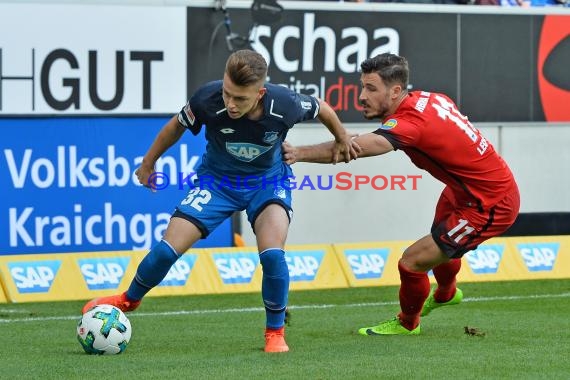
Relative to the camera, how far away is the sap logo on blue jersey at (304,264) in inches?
494

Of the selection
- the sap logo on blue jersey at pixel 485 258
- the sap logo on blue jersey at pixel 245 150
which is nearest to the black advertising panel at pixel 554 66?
the sap logo on blue jersey at pixel 485 258

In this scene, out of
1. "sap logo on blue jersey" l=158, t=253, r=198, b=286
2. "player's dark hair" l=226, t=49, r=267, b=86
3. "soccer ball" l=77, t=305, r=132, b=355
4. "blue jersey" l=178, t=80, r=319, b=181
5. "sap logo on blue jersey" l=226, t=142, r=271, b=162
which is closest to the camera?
"player's dark hair" l=226, t=49, r=267, b=86

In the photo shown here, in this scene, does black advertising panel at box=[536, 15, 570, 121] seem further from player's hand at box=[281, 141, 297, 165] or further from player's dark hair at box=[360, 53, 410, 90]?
player's hand at box=[281, 141, 297, 165]

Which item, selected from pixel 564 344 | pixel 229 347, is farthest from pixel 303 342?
pixel 564 344

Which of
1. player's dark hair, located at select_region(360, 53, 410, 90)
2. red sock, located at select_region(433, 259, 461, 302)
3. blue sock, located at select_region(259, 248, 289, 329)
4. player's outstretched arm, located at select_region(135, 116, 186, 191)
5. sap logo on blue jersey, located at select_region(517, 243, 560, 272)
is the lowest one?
sap logo on blue jersey, located at select_region(517, 243, 560, 272)

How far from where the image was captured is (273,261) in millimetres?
7938

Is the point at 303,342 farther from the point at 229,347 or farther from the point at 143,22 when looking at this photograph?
the point at 143,22

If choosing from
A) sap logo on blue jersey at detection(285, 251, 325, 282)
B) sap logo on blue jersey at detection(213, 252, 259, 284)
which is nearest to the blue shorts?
sap logo on blue jersey at detection(213, 252, 259, 284)

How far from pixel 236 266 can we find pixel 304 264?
2.26 ft

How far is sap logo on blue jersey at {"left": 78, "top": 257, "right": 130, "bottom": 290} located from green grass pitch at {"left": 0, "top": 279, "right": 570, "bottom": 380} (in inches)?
16.2

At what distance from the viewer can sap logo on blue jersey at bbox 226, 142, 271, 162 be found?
8.19 m

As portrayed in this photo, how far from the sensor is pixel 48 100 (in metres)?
12.7

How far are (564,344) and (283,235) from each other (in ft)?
6.40

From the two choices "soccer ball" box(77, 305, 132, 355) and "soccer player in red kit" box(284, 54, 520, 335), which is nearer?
"soccer ball" box(77, 305, 132, 355)
